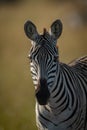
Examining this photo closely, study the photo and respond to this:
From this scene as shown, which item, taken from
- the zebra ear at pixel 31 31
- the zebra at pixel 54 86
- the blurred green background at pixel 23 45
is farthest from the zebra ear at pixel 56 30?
the blurred green background at pixel 23 45

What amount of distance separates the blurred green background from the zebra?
7.31 ft

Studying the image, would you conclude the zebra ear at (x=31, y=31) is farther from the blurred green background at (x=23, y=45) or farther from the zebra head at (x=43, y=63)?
the blurred green background at (x=23, y=45)

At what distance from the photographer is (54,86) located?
7777 mm

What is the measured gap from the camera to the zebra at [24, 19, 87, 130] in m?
7.33

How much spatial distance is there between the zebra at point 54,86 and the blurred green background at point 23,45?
2.23 metres

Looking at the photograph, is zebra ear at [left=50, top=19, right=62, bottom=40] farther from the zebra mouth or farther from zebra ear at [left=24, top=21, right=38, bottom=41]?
the zebra mouth

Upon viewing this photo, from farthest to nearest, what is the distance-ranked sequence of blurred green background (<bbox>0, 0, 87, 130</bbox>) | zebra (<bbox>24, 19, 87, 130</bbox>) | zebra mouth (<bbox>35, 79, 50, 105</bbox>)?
blurred green background (<bbox>0, 0, 87, 130</bbox>)
zebra (<bbox>24, 19, 87, 130</bbox>)
zebra mouth (<bbox>35, 79, 50, 105</bbox>)

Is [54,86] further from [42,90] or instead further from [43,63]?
→ [42,90]

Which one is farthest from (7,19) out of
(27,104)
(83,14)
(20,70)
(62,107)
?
(62,107)

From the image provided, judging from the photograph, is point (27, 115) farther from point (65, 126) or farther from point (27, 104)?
point (65, 126)

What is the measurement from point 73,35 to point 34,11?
16.1 ft

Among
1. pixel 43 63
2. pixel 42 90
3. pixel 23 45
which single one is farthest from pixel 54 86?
pixel 23 45

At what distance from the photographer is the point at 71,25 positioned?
2266 centimetres

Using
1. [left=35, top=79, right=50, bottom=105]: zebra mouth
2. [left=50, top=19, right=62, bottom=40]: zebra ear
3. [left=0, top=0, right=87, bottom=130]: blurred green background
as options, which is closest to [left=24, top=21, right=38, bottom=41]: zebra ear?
[left=50, top=19, right=62, bottom=40]: zebra ear
